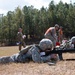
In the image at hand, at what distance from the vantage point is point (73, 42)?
12000 mm

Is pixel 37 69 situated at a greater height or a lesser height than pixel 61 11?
lesser

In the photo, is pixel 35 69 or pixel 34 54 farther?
pixel 34 54

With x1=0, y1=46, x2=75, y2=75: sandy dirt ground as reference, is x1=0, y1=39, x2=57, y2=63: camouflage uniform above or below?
above

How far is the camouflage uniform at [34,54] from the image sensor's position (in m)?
10.1

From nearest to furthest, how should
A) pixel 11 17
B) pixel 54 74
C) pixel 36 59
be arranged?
pixel 54 74
pixel 36 59
pixel 11 17

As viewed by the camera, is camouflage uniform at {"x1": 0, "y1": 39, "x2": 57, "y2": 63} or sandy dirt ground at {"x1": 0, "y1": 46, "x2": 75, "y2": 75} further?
camouflage uniform at {"x1": 0, "y1": 39, "x2": 57, "y2": 63}

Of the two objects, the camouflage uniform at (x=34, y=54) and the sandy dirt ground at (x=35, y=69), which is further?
the camouflage uniform at (x=34, y=54)

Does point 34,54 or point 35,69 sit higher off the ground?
point 34,54

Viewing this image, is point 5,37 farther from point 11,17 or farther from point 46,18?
point 46,18

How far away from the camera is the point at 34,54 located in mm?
10102

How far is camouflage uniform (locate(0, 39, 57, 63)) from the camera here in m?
10.1

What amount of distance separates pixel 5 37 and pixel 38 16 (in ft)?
30.0

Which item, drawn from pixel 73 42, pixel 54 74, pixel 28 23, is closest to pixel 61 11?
pixel 28 23

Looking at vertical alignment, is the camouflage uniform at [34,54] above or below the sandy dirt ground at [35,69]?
above
